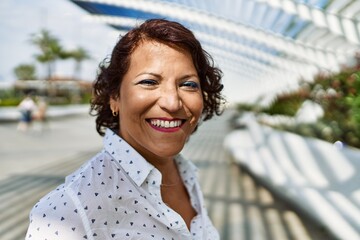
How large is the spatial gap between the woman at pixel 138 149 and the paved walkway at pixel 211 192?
382 centimetres

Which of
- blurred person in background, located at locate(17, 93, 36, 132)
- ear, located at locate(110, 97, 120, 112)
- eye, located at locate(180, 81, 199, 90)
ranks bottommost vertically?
blurred person in background, located at locate(17, 93, 36, 132)

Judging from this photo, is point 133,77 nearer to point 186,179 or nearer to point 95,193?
point 95,193

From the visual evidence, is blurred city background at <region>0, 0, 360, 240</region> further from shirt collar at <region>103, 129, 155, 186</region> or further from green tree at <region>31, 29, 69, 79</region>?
green tree at <region>31, 29, 69, 79</region>

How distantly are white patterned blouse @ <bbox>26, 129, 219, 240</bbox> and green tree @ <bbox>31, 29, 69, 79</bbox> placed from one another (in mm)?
52021

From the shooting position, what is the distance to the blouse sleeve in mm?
1174

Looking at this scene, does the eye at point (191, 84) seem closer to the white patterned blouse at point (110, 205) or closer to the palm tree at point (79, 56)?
the white patterned blouse at point (110, 205)

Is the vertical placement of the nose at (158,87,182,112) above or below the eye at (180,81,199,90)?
below

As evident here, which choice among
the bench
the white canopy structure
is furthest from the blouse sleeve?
the white canopy structure

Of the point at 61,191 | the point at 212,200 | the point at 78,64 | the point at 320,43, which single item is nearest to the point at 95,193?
the point at 61,191

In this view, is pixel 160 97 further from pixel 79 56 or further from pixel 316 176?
pixel 79 56

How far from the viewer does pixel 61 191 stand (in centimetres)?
122

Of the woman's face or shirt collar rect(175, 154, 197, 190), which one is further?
shirt collar rect(175, 154, 197, 190)

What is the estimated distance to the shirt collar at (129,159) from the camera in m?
1.38

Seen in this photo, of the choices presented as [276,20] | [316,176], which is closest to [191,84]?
[316,176]
